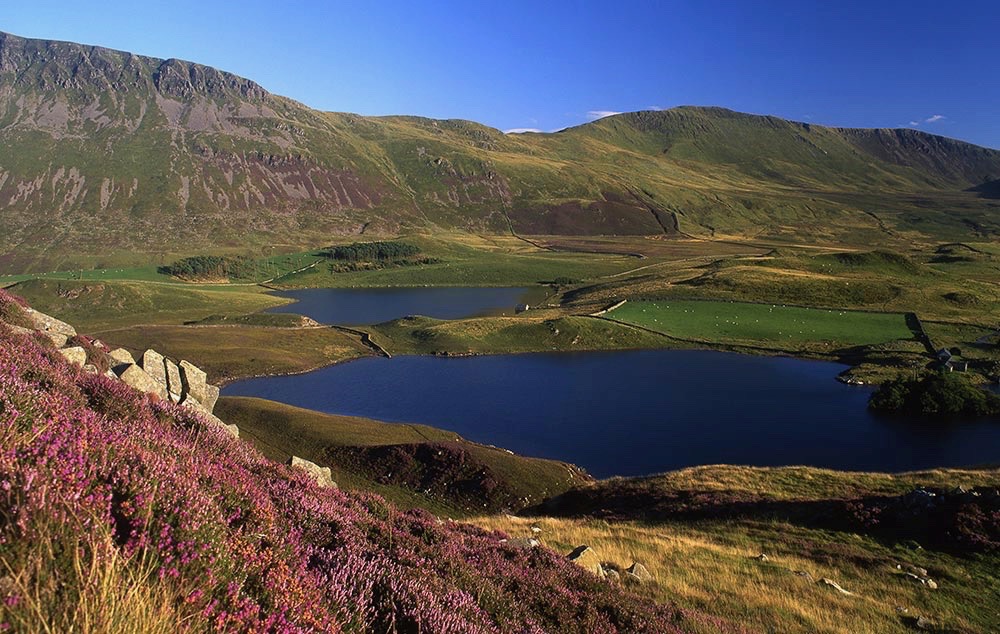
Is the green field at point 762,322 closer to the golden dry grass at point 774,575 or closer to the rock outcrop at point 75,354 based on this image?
the golden dry grass at point 774,575

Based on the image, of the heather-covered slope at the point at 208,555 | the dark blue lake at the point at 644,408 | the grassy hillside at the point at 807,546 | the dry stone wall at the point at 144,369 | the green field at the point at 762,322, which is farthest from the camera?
the green field at the point at 762,322

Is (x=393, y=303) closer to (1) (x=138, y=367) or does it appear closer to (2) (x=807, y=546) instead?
A: (1) (x=138, y=367)

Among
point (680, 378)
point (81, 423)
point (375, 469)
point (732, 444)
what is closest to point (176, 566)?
point (81, 423)

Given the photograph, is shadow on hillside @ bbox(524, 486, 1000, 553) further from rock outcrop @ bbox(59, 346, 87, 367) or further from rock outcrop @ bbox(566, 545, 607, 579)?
rock outcrop @ bbox(59, 346, 87, 367)

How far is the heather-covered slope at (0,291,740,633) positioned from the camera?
402cm

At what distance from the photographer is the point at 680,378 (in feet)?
251

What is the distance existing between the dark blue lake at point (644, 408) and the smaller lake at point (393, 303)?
42.0m

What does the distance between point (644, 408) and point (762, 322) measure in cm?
4496

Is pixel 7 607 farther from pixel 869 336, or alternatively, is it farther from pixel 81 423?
pixel 869 336

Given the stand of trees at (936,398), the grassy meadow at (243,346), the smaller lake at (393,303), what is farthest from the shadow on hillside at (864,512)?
the smaller lake at (393,303)

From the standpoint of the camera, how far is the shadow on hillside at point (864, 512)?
21781mm

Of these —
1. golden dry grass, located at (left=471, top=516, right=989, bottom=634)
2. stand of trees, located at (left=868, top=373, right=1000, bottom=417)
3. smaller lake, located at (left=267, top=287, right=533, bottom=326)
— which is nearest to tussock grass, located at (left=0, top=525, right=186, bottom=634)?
golden dry grass, located at (left=471, top=516, right=989, bottom=634)

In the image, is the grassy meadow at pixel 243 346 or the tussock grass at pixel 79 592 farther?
the grassy meadow at pixel 243 346

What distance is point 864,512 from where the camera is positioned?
24.7 metres
